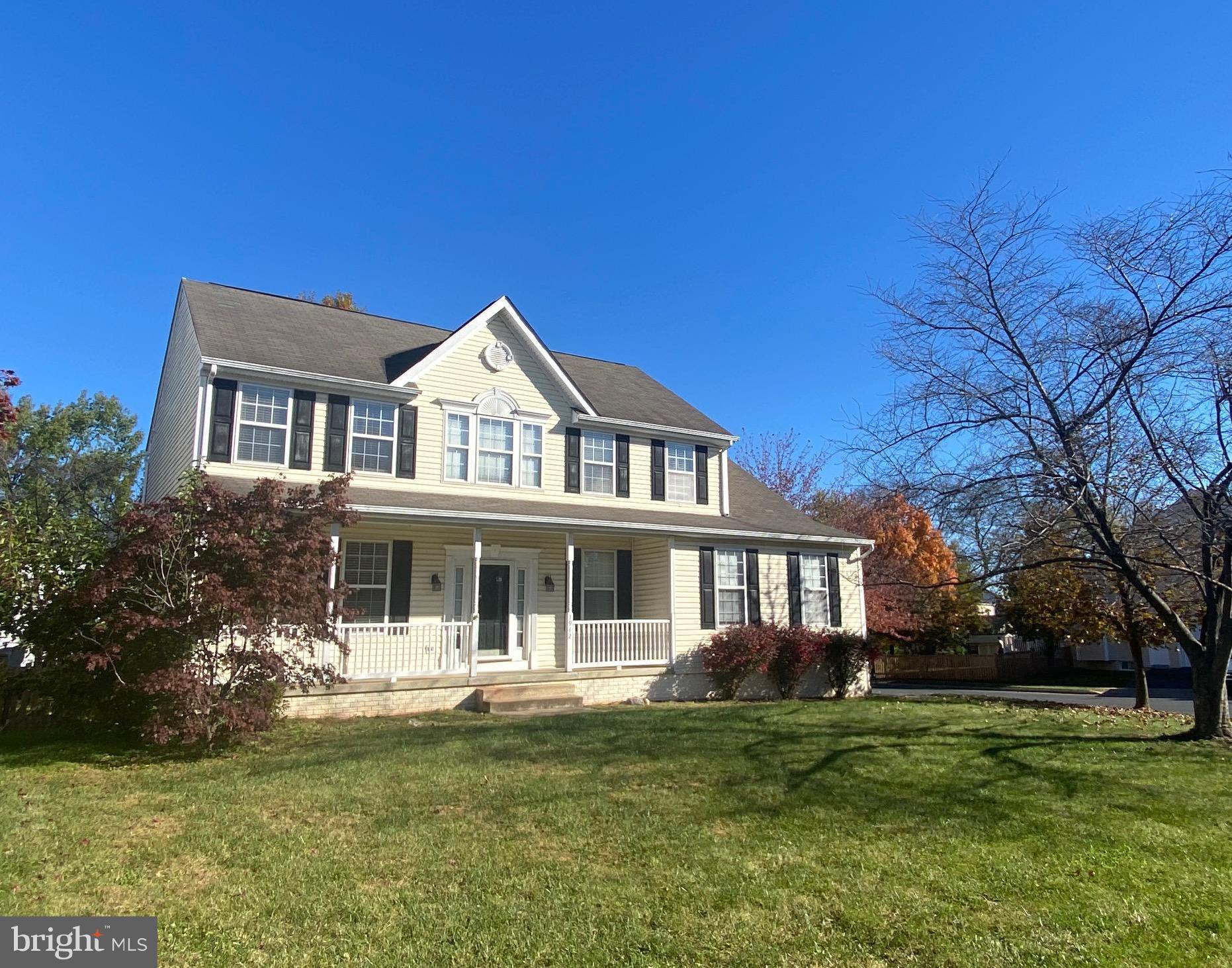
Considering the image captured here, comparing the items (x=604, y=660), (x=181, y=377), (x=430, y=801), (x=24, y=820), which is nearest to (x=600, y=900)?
(x=430, y=801)

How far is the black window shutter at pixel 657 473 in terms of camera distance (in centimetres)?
1706

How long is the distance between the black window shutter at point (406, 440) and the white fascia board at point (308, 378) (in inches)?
11.0

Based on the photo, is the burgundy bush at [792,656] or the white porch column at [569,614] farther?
the burgundy bush at [792,656]

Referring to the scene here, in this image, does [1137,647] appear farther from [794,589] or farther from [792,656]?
[792,656]

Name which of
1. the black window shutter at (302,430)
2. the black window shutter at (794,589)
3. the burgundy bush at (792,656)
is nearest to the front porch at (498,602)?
the black window shutter at (302,430)

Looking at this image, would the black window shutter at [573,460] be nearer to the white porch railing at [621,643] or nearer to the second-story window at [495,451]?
the second-story window at [495,451]

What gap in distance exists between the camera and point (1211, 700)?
9.94 m

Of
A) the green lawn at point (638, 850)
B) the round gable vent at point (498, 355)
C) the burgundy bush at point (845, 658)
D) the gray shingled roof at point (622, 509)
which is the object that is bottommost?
the green lawn at point (638, 850)

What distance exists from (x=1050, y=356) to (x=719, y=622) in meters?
8.37

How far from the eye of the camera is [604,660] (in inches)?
576

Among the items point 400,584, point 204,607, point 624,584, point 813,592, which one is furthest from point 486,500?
point 813,592

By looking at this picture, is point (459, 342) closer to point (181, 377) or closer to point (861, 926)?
point (181, 377)

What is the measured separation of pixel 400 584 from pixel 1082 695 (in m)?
19.9

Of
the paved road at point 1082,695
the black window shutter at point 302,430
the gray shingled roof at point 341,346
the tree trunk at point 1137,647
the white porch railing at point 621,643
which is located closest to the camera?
the black window shutter at point 302,430
